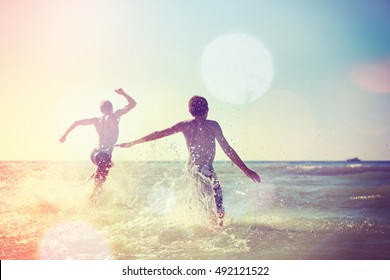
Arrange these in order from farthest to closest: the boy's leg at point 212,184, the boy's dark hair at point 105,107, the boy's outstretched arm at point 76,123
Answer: the boy's dark hair at point 105,107, the boy's outstretched arm at point 76,123, the boy's leg at point 212,184

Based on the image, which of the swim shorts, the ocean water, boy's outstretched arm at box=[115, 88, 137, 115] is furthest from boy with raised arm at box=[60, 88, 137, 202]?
the swim shorts

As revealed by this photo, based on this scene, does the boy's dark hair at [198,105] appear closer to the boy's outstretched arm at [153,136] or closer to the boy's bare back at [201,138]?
the boy's bare back at [201,138]

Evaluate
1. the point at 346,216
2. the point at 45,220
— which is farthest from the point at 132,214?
the point at 346,216

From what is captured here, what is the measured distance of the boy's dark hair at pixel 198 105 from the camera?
16.3 feet

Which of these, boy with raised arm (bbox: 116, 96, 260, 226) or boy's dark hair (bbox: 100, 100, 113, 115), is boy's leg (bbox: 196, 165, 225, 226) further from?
boy's dark hair (bbox: 100, 100, 113, 115)

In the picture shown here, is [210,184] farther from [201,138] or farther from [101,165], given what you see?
[101,165]

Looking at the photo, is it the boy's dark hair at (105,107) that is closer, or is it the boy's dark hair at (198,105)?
the boy's dark hair at (198,105)

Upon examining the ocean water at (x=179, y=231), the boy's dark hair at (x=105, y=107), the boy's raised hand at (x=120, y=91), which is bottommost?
the ocean water at (x=179, y=231)

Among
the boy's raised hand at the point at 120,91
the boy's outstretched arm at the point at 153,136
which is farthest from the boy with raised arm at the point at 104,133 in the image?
the boy's outstretched arm at the point at 153,136

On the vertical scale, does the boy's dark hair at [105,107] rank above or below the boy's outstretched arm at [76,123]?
above

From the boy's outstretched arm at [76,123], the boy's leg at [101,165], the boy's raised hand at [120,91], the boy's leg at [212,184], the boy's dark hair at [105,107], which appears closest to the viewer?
the boy's leg at [212,184]
